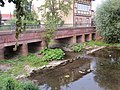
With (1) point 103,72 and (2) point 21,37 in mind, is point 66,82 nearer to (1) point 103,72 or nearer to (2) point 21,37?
(1) point 103,72

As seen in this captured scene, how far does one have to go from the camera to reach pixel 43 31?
78.4 ft

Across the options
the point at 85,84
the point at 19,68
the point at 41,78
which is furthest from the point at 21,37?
the point at 85,84

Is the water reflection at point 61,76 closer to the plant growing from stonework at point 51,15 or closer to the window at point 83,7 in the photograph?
the plant growing from stonework at point 51,15

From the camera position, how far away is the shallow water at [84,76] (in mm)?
14939

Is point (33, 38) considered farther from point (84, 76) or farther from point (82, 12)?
point (82, 12)

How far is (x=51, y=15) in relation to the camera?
27344 mm

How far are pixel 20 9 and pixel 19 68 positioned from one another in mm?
13871

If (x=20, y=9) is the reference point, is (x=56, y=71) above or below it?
below

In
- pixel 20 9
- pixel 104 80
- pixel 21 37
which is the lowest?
pixel 104 80

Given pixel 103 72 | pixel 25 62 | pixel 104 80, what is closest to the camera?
pixel 104 80

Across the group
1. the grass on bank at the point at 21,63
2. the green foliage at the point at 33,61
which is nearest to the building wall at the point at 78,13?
the green foliage at the point at 33,61

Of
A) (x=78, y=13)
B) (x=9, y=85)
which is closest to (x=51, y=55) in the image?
(x=9, y=85)

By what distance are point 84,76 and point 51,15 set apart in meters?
12.2

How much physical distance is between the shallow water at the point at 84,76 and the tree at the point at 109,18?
25.5 ft
